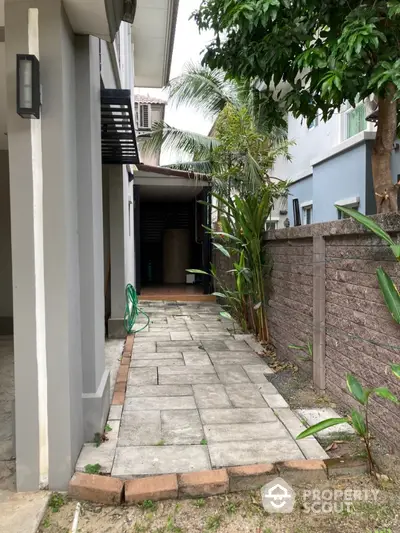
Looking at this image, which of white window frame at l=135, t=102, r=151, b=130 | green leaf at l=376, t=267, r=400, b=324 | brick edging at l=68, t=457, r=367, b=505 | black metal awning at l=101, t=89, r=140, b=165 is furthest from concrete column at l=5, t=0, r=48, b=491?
white window frame at l=135, t=102, r=151, b=130

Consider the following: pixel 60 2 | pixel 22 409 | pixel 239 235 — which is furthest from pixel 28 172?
pixel 239 235

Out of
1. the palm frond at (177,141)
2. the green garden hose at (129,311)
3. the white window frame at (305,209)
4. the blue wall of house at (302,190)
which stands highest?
the palm frond at (177,141)

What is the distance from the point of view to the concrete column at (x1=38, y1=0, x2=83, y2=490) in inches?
74.9

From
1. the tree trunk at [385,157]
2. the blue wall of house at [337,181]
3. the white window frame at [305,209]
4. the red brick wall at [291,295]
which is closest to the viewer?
the tree trunk at [385,157]

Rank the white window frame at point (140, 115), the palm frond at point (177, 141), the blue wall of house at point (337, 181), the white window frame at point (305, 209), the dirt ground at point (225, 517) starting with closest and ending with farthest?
1. the dirt ground at point (225, 517)
2. the blue wall of house at point (337, 181)
3. the white window frame at point (140, 115)
4. the white window frame at point (305, 209)
5. the palm frond at point (177, 141)

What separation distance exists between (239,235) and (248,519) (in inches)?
137

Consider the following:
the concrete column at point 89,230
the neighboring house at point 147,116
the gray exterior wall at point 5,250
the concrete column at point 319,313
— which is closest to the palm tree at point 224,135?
the neighboring house at point 147,116

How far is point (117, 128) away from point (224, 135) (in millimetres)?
3210

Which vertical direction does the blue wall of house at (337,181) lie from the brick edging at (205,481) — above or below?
above

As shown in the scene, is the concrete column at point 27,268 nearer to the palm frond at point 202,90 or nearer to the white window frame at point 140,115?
the white window frame at point 140,115

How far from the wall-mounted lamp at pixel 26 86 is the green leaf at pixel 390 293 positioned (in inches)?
78.3

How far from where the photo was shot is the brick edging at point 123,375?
3051 mm

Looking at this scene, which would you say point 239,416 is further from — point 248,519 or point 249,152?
point 249,152

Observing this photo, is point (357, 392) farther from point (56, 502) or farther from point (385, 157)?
point (385, 157)
